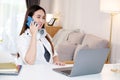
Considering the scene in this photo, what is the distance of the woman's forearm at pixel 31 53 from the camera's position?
7.07 feet

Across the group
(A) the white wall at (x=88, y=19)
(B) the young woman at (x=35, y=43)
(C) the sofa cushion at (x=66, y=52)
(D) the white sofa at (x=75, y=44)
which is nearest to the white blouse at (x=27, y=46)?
(B) the young woman at (x=35, y=43)

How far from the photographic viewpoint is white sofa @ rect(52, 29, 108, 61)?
3834mm

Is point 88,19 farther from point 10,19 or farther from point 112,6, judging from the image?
point 10,19

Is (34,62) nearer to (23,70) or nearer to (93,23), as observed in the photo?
(23,70)

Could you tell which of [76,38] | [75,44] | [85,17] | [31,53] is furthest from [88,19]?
[31,53]

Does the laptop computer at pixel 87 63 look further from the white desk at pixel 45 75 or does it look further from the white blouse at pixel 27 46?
the white blouse at pixel 27 46

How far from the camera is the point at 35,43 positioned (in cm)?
226

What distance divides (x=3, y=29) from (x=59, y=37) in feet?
6.23

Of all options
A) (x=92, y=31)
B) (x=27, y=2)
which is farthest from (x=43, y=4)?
(x=92, y=31)

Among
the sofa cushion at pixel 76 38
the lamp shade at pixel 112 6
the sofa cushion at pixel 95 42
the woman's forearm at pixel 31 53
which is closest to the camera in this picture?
the woman's forearm at pixel 31 53

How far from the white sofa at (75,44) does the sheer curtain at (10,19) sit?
1838 mm

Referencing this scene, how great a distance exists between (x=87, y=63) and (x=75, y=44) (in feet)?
8.51

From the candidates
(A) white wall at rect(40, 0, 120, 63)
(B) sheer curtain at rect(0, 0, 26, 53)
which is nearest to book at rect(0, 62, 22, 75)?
(A) white wall at rect(40, 0, 120, 63)

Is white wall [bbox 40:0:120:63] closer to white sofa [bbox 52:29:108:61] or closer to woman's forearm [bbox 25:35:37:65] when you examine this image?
white sofa [bbox 52:29:108:61]
